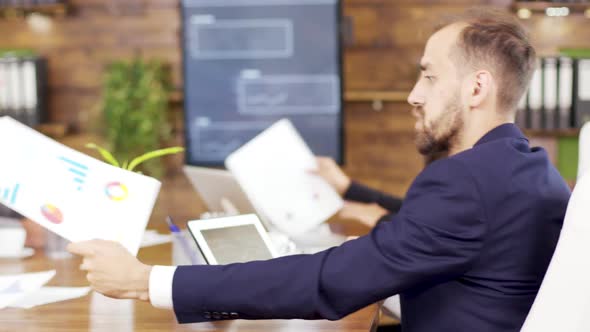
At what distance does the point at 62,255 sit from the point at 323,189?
2.45 feet

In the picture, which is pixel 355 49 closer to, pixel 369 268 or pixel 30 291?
pixel 30 291

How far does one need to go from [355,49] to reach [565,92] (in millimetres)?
1049

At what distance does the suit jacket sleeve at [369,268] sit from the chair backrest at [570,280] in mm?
138

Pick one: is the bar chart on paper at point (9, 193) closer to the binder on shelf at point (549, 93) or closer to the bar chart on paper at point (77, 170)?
the bar chart on paper at point (77, 170)

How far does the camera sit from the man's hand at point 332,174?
2587 millimetres

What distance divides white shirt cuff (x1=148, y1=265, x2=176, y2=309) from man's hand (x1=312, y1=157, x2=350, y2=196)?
1211 mm

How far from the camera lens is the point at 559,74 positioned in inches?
149

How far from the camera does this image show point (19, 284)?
70.6 inches

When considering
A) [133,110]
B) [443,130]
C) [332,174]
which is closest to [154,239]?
[332,174]

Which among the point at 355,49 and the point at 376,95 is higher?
the point at 355,49

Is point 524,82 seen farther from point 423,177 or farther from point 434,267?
point 434,267

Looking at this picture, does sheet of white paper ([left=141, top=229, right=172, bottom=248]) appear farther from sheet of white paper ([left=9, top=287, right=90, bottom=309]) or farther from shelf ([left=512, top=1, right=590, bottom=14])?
shelf ([left=512, top=1, right=590, bottom=14])

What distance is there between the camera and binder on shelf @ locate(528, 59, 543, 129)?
149 inches

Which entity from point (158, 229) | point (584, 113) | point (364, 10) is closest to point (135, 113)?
point (364, 10)
